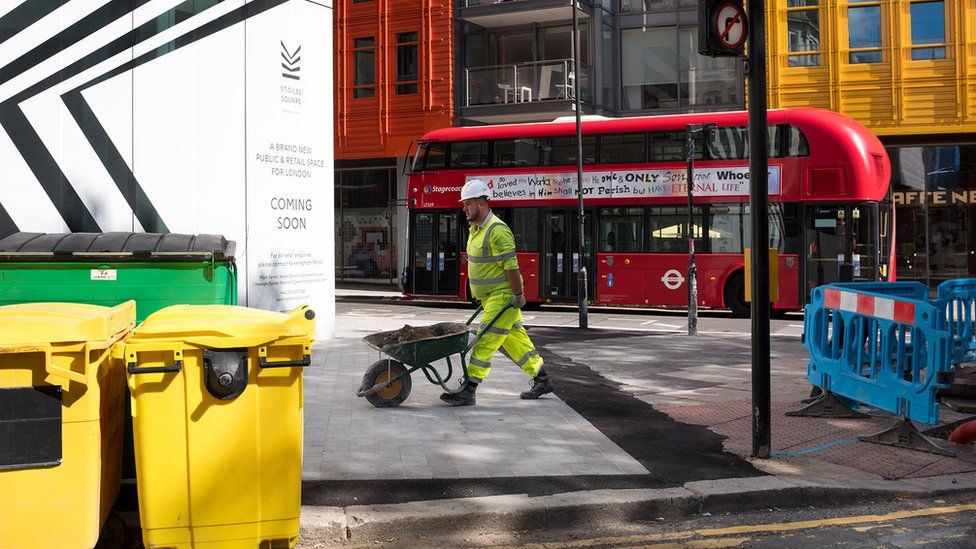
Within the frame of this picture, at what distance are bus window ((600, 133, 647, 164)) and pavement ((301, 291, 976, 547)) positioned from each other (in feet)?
34.5

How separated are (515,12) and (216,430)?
2565 cm

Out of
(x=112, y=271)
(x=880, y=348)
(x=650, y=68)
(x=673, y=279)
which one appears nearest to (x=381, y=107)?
(x=650, y=68)

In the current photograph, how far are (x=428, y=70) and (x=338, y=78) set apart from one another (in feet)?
11.3

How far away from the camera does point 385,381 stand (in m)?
8.32

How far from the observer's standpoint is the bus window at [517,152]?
837 inches

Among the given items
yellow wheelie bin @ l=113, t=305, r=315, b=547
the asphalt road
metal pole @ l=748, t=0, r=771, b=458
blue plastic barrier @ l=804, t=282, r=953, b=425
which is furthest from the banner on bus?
yellow wheelie bin @ l=113, t=305, r=315, b=547

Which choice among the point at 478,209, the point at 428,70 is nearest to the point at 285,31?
the point at 478,209

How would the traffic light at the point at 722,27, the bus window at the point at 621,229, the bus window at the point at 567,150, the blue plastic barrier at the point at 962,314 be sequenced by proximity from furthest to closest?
the bus window at the point at 567,150 < the bus window at the point at 621,229 < the blue plastic barrier at the point at 962,314 < the traffic light at the point at 722,27

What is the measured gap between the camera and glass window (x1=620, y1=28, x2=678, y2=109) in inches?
1109

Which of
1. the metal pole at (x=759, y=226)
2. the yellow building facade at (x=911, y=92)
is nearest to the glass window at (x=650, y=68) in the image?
the yellow building facade at (x=911, y=92)

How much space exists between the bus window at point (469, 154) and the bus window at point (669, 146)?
398 cm

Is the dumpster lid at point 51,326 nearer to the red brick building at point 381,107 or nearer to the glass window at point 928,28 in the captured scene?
the red brick building at point 381,107

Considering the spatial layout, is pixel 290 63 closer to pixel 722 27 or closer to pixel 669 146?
pixel 722 27

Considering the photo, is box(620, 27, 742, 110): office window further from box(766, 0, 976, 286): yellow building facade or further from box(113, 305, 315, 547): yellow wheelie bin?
box(113, 305, 315, 547): yellow wheelie bin
